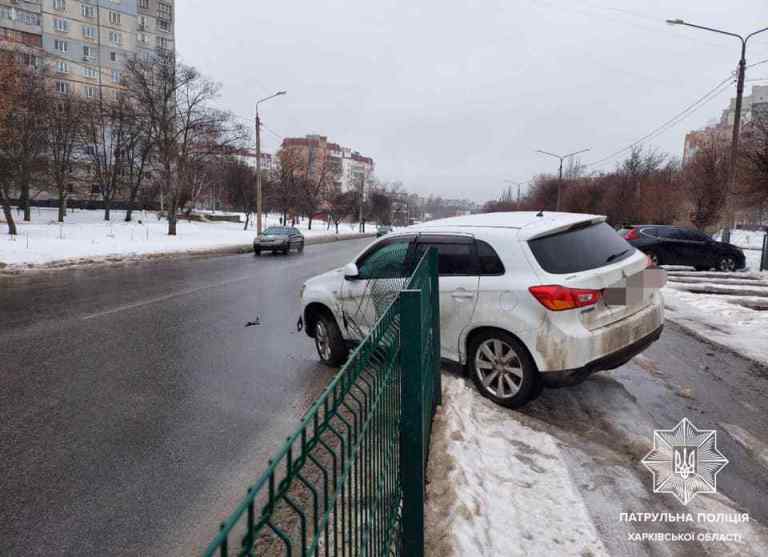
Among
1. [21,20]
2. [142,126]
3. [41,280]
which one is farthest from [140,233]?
[21,20]

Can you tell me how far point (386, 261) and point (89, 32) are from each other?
87.4 metres

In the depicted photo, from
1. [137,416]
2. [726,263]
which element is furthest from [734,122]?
[137,416]

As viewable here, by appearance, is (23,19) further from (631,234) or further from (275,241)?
(631,234)

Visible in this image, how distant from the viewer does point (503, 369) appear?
174 inches

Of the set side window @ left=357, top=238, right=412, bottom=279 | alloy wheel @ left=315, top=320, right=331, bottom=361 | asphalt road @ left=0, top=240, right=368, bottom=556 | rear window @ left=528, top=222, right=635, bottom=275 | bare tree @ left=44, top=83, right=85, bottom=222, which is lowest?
asphalt road @ left=0, top=240, right=368, bottom=556

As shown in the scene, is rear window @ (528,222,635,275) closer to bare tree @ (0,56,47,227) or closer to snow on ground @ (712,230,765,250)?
bare tree @ (0,56,47,227)

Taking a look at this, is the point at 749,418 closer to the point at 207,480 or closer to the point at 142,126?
the point at 207,480

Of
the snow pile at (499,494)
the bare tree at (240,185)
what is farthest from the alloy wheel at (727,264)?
the bare tree at (240,185)

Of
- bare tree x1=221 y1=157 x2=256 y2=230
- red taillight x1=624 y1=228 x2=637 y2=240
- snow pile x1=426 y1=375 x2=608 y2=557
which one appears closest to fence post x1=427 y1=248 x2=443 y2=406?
snow pile x1=426 y1=375 x2=608 y2=557

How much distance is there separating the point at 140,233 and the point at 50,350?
1154 inches

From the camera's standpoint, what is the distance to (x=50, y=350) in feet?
20.8

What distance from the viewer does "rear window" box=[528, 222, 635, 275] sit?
4.27 metres

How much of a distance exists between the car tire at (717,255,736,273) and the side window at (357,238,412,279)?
15.9 meters

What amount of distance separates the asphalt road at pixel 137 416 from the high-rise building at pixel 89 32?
2749 inches
